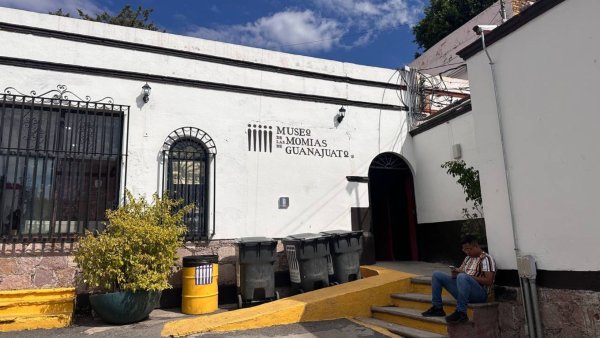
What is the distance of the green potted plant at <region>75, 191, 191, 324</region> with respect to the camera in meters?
6.39

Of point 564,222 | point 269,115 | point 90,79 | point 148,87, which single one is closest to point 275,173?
point 269,115

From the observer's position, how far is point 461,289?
16.4 ft

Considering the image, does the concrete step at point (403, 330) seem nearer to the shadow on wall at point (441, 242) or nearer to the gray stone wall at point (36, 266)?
the shadow on wall at point (441, 242)

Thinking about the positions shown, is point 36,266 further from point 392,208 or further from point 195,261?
point 392,208

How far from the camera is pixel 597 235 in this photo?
14.1 ft

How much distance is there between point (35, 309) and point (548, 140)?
302 inches

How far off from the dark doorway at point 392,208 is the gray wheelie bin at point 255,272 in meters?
3.85

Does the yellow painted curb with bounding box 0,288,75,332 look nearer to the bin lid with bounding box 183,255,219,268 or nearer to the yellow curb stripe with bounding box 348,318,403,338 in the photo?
the bin lid with bounding box 183,255,219,268

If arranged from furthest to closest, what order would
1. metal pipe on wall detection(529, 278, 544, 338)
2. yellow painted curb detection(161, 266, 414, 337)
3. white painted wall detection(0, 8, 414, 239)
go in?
1. white painted wall detection(0, 8, 414, 239)
2. yellow painted curb detection(161, 266, 414, 337)
3. metal pipe on wall detection(529, 278, 544, 338)

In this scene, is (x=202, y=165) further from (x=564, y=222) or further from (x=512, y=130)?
(x=564, y=222)

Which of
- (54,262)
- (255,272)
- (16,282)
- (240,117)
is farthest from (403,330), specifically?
(16,282)

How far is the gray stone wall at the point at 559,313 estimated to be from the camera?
172 inches

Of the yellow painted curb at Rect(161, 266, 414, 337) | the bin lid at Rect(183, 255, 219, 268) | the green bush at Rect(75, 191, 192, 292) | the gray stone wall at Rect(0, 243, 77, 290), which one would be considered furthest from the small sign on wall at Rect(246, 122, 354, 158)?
the gray stone wall at Rect(0, 243, 77, 290)

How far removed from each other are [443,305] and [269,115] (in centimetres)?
556
